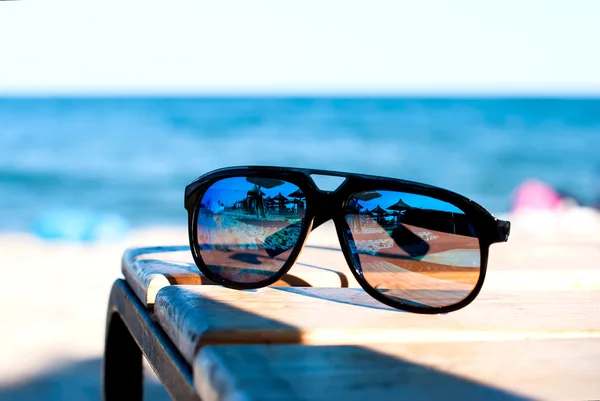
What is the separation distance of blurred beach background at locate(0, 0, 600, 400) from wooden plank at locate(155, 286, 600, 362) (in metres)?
0.33

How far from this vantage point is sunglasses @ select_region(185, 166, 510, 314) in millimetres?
621

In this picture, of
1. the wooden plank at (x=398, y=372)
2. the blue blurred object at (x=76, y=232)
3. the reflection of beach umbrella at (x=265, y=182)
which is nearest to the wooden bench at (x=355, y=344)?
the wooden plank at (x=398, y=372)

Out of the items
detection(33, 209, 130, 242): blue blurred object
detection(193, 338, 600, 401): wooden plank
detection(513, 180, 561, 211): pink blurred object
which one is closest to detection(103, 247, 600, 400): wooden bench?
detection(193, 338, 600, 401): wooden plank

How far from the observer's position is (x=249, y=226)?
71 centimetres

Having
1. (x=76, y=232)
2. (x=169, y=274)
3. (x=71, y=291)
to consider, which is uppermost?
(x=169, y=274)

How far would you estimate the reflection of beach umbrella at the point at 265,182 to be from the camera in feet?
2.27

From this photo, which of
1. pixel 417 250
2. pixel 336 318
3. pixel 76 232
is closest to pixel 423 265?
pixel 417 250

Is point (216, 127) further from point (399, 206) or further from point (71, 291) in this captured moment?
point (399, 206)

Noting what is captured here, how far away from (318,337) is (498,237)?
0.20 metres

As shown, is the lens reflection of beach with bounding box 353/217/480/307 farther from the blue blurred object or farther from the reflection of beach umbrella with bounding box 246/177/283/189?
the blue blurred object

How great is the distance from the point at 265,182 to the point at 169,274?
143 mm

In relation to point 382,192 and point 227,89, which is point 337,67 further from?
point 382,192

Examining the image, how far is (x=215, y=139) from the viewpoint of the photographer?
16.2 m

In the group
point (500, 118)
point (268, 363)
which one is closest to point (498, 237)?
point (268, 363)
